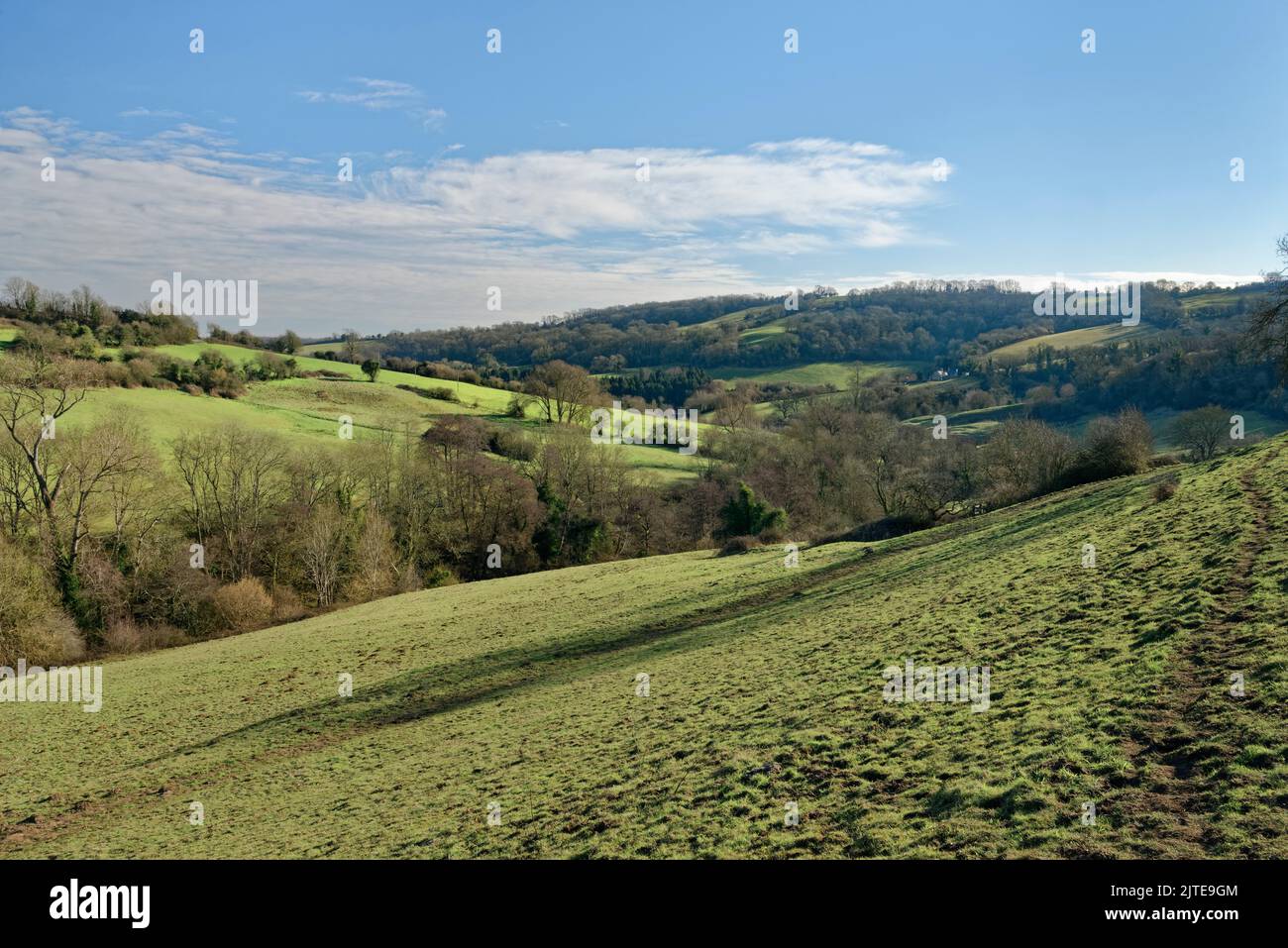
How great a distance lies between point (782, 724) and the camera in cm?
1482

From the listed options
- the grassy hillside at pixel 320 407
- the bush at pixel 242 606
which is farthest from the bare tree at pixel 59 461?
the bush at pixel 242 606

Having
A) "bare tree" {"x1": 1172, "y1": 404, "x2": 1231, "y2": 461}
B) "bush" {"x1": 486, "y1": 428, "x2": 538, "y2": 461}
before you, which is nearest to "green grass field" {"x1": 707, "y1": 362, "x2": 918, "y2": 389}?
"bush" {"x1": 486, "y1": 428, "x2": 538, "y2": 461}

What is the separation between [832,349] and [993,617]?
180642 millimetres

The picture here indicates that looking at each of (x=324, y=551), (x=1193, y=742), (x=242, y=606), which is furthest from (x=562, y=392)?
(x=1193, y=742)

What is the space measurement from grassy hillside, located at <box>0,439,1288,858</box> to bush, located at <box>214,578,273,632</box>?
50.9 ft

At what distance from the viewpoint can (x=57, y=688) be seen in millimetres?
31438

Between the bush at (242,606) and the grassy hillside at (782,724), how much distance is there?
50.9ft

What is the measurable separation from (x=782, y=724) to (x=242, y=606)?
46531 mm

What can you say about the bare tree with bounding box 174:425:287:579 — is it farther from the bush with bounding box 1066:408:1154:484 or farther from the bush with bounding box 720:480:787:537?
the bush with bounding box 1066:408:1154:484

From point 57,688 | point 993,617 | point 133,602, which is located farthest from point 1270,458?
point 133,602

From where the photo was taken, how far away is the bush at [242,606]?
48844 millimetres

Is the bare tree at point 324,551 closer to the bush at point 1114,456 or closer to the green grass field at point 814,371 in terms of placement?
the bush at point 1114,456
